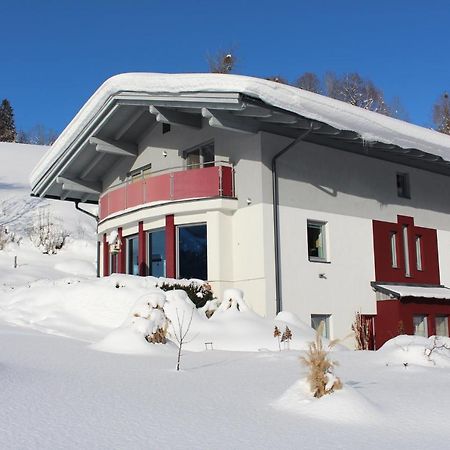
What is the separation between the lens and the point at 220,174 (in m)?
15.9

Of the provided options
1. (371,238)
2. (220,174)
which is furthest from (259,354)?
(371,238)

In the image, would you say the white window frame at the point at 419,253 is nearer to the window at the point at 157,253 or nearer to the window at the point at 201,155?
the window at the point at 201,155

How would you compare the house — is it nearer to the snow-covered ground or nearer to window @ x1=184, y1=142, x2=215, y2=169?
window @ x1=184, y1=142, x2=215, y2=169

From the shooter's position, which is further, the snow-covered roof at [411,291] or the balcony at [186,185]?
the snow-covered roof at [411,291]

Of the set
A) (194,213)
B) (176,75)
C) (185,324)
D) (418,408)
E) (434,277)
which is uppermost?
(176,75)

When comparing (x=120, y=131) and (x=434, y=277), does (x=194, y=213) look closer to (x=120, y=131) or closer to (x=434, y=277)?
(x=120, y=131)

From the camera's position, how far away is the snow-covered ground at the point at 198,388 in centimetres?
429

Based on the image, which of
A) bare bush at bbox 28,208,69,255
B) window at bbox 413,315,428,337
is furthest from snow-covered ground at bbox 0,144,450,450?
bare bush at bbox 28,208,69,255

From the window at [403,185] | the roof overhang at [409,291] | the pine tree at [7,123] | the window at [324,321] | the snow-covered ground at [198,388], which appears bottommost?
the snow-covered ground at [198,388]

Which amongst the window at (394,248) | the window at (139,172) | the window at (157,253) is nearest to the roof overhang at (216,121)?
the window at (139,172)

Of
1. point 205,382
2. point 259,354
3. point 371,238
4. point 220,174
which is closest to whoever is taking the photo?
point 205,382

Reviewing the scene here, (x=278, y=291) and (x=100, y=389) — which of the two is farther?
(x=278, y=291)

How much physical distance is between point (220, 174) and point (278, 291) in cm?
348

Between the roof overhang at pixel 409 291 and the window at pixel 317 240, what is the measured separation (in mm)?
2026
